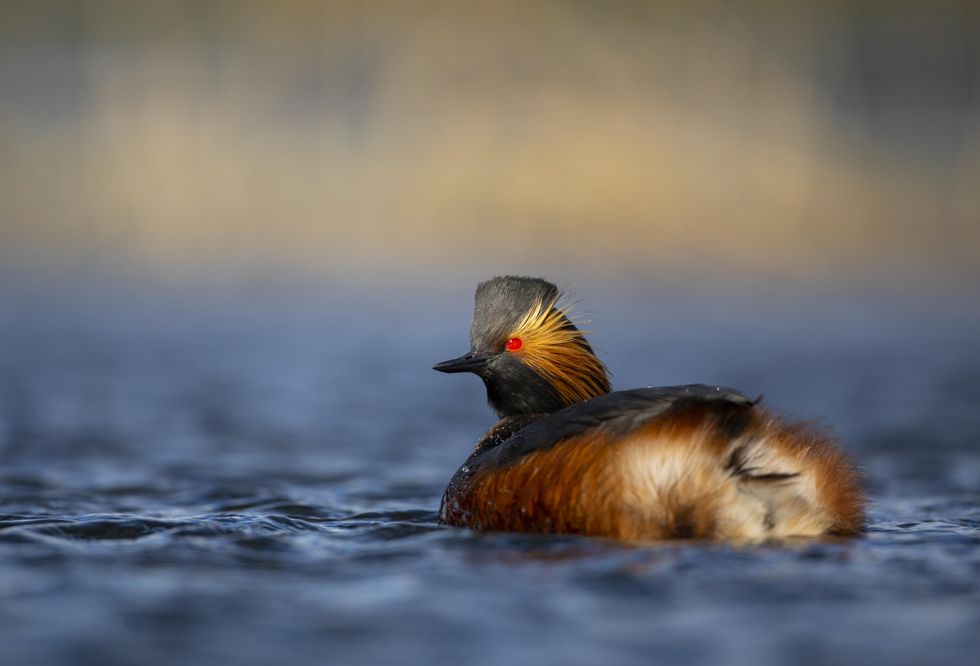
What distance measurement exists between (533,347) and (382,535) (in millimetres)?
1244

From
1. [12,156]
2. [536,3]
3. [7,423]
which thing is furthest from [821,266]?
[7,423]

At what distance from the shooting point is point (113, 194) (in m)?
22.8

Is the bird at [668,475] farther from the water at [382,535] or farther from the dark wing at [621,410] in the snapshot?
the water at [382,535]

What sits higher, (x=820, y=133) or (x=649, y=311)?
(x=820, y=133)

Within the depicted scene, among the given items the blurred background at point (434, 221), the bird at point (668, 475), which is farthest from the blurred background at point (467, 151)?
the bird at point (668, 475)

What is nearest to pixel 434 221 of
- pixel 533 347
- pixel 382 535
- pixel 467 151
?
pixel 467 151

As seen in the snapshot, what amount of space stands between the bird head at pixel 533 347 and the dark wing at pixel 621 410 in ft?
2.88

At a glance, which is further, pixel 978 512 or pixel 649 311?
pixel 649 311

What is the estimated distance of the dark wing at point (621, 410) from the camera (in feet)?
18.8

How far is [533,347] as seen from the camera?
7203 mm

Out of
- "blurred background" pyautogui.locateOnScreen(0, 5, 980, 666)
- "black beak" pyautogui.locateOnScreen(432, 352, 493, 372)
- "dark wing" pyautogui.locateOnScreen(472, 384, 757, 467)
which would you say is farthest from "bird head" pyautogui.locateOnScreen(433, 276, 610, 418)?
"blurred background" pyautogui.locateOnScreen(0, 5, 980, 666)

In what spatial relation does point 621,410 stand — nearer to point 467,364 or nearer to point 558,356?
point 558,356

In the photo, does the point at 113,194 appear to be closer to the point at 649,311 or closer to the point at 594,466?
the point at 649,311

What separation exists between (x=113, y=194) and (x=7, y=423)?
1239 cm
